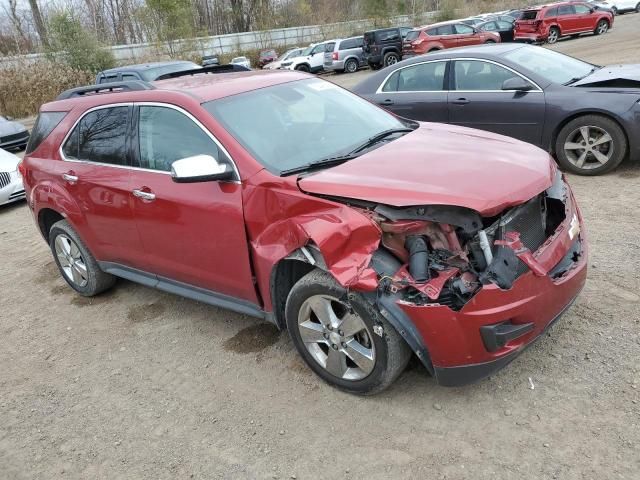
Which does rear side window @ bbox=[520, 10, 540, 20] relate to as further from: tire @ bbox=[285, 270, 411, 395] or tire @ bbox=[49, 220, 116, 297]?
tire @ bbox=[285, 270, 411, 395]

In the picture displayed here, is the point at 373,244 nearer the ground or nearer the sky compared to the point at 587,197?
nearer the sky

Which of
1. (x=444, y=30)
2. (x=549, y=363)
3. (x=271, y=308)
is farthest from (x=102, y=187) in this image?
(x=444, y=30)

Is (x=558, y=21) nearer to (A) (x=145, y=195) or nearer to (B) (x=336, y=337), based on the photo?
(A) (x=145, y=195)

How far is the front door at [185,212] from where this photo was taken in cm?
339

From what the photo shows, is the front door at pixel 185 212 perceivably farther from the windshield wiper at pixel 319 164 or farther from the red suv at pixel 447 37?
the red suv at pixel 447 37

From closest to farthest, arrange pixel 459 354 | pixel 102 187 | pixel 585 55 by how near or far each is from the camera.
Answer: pixel 459 354 → pixel 102 187 → pixel 585 55

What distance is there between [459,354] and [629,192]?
3857 millimetres

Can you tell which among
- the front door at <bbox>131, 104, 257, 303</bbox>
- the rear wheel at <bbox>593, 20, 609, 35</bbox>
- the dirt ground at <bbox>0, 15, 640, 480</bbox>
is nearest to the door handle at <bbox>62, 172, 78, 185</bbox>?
the front door at <bbox>131, 104, 257, 303</bbox>

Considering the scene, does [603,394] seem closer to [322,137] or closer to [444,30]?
[322,137]

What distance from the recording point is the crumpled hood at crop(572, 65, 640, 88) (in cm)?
610

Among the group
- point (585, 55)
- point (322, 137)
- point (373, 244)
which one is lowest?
point (585, 55)

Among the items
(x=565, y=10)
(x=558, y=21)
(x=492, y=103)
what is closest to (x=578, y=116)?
(x=492, y=103)

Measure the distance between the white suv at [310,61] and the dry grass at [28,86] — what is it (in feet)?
33.3

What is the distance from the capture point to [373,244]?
2773 mm
